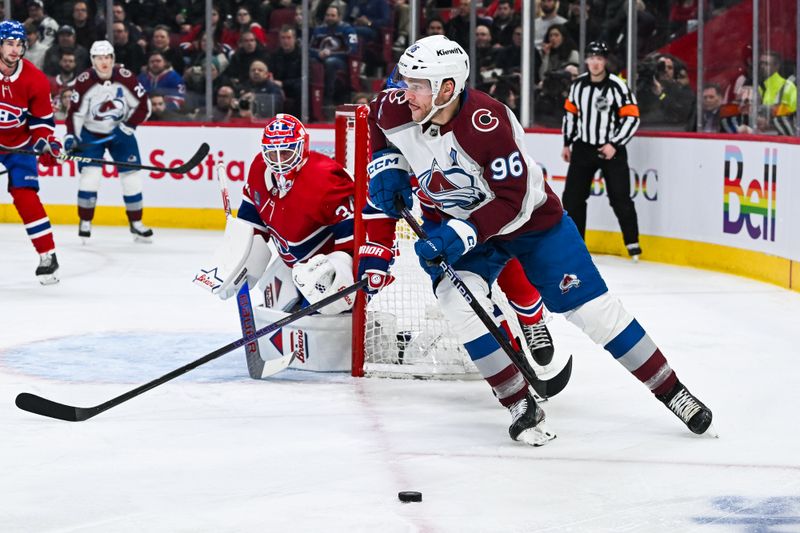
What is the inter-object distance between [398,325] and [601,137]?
309 centimetres

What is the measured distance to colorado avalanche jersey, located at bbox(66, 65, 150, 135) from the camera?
295 inches

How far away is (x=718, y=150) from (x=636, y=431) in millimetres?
3501

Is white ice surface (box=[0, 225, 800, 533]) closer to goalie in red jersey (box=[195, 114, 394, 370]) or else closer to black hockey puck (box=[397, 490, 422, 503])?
black hockey puck (box=[397, 490, 422, 503])


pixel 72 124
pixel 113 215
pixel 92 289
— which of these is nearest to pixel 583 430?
pixel 92 289

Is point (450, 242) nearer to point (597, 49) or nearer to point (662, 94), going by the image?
point (597, 49)

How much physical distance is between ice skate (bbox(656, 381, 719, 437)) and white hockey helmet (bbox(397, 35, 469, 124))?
924mm

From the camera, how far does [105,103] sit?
7508mm

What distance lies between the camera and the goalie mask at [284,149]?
12.8 feet

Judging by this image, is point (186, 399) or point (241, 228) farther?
point (241, 228)

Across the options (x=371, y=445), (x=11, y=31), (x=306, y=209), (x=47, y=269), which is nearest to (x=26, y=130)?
(x=11, y=31)

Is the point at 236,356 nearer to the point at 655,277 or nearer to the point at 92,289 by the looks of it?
the point at 92,289

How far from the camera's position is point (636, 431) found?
3.32 metres

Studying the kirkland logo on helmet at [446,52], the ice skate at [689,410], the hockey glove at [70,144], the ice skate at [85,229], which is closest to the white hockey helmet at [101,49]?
the hockey glove at [70,144]

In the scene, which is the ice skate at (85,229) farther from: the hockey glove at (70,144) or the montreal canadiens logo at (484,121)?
the montreal canadiens logo at (484,121)
